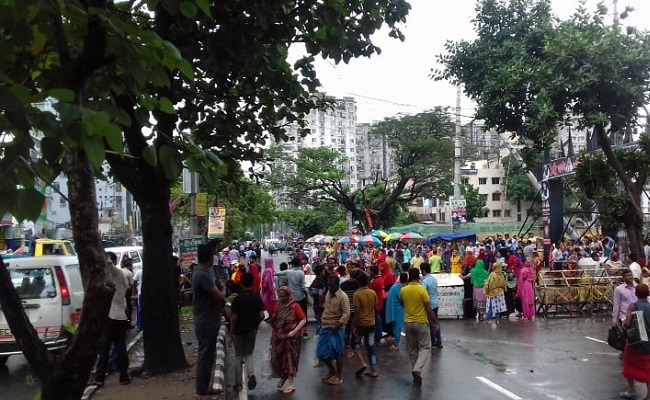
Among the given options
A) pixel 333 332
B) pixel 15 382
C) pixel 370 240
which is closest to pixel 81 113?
pixel 333 332

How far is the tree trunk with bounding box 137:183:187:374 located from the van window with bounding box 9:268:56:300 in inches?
78.6

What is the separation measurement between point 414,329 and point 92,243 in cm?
680

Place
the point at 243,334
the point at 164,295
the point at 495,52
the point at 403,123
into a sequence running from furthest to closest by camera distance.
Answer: the point at 403,123 → the point at 495,52 → the point at 164,295 → the point at 243,334

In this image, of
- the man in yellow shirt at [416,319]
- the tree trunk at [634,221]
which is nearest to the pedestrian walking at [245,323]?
the man in yellow shirt at [416,319]

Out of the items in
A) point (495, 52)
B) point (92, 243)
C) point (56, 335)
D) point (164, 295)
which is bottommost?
point (56, 335)

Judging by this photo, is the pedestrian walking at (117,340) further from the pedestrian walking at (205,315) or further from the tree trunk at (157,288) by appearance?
the pedestrian walking at (205,315)

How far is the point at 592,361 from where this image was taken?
10.4m

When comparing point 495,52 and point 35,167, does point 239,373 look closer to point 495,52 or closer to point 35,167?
point 35,167

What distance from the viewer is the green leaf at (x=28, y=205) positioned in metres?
2.26

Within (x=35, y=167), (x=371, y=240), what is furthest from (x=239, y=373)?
(x=371, y=240)

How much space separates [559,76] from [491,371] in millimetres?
9287

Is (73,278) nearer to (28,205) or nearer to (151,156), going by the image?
(151,156)

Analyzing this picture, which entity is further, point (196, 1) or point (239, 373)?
point (239, 373)

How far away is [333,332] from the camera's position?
886cm
